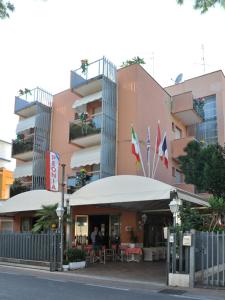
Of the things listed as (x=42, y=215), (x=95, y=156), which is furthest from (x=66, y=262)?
(x=95, y=156)

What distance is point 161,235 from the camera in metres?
25.2

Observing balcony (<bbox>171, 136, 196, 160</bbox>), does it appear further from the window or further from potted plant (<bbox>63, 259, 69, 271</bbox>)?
potted plant (<bbox>63, 259, 69, 271</bbox>)

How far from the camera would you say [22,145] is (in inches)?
1171

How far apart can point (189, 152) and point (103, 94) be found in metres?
6.31

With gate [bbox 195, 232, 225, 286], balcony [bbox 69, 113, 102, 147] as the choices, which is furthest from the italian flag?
gate [bbox 195, 232, 225, 286]

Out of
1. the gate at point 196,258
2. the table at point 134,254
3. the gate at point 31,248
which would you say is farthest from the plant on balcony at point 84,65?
the gate at point 196,258

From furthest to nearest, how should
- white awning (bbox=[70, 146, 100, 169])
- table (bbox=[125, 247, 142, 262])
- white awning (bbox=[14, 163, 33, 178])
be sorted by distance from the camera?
white awning (bbox=[14, 163, 33, 178])
white awning (bbox=[70, 146, 100, 169])
table (bbox=[125, 247, 142, 262])

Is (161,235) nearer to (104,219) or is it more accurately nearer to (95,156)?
(104,219)

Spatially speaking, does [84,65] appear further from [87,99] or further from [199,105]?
[199,105]

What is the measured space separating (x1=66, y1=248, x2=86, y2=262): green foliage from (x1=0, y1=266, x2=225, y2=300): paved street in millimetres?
2848

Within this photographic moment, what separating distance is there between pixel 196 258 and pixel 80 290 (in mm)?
4073

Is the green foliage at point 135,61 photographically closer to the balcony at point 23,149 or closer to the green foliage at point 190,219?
the balcony at point 23,149

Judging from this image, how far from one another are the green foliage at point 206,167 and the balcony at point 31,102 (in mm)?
11954

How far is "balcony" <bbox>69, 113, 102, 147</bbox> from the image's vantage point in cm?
2509
